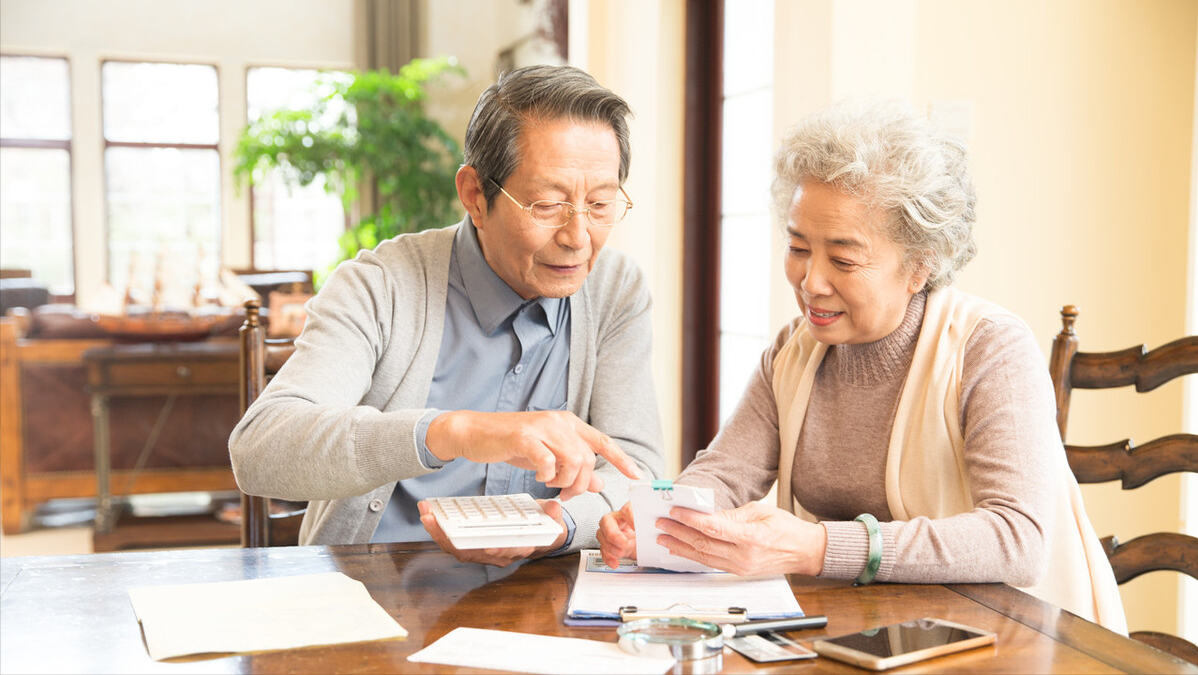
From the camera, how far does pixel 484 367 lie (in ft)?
5.59

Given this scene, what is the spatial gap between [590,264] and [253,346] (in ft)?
1.92

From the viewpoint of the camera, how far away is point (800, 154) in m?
1.51

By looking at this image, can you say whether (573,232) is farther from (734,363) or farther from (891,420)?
(734,363)

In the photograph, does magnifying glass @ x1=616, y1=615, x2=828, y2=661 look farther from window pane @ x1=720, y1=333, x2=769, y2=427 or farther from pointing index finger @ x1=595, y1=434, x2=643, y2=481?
window pane @ x1=720, y1=333, x2=769, y2=427

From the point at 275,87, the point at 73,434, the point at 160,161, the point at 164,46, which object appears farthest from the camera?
the point at 275,87

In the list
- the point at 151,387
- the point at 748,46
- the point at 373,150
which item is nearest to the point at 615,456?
the point at 748,46

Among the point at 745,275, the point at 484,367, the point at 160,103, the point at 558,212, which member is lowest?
the point at 484,367

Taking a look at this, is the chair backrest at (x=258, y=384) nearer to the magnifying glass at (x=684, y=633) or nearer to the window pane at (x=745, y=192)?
the magnifying glass at (x=684, y=633)

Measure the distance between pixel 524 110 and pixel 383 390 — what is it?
0.48m

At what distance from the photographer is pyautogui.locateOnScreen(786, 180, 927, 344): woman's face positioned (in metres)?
1.47

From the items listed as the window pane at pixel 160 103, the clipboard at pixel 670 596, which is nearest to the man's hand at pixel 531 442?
the clipboard at pixel 670 596

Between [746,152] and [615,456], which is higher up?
[746,152]

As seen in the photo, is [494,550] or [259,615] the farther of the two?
[494,550]

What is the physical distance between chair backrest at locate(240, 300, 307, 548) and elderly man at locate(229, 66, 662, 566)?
97 mm
